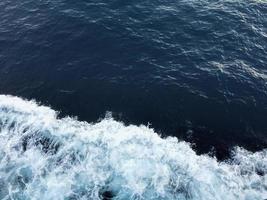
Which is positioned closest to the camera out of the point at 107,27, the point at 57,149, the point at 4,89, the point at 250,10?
the point at 57,149

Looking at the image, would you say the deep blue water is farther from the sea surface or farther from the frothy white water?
the frothy white water

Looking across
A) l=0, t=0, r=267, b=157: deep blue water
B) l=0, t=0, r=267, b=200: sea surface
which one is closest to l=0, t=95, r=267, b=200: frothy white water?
l=0, t=0, r=267, b=200: sea surface

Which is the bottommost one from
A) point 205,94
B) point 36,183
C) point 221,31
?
point 36,183

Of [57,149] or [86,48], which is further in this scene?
[86,48]

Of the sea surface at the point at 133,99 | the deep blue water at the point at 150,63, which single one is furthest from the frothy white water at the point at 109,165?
the deep blue water at the point at 150,63

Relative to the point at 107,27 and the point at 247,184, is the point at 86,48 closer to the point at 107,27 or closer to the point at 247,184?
the point at 107,27

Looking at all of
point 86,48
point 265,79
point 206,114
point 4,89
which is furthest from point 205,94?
point 4,89

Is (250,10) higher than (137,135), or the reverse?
(250,10)

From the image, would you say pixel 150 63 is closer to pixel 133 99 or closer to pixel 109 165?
pixel 133 99
